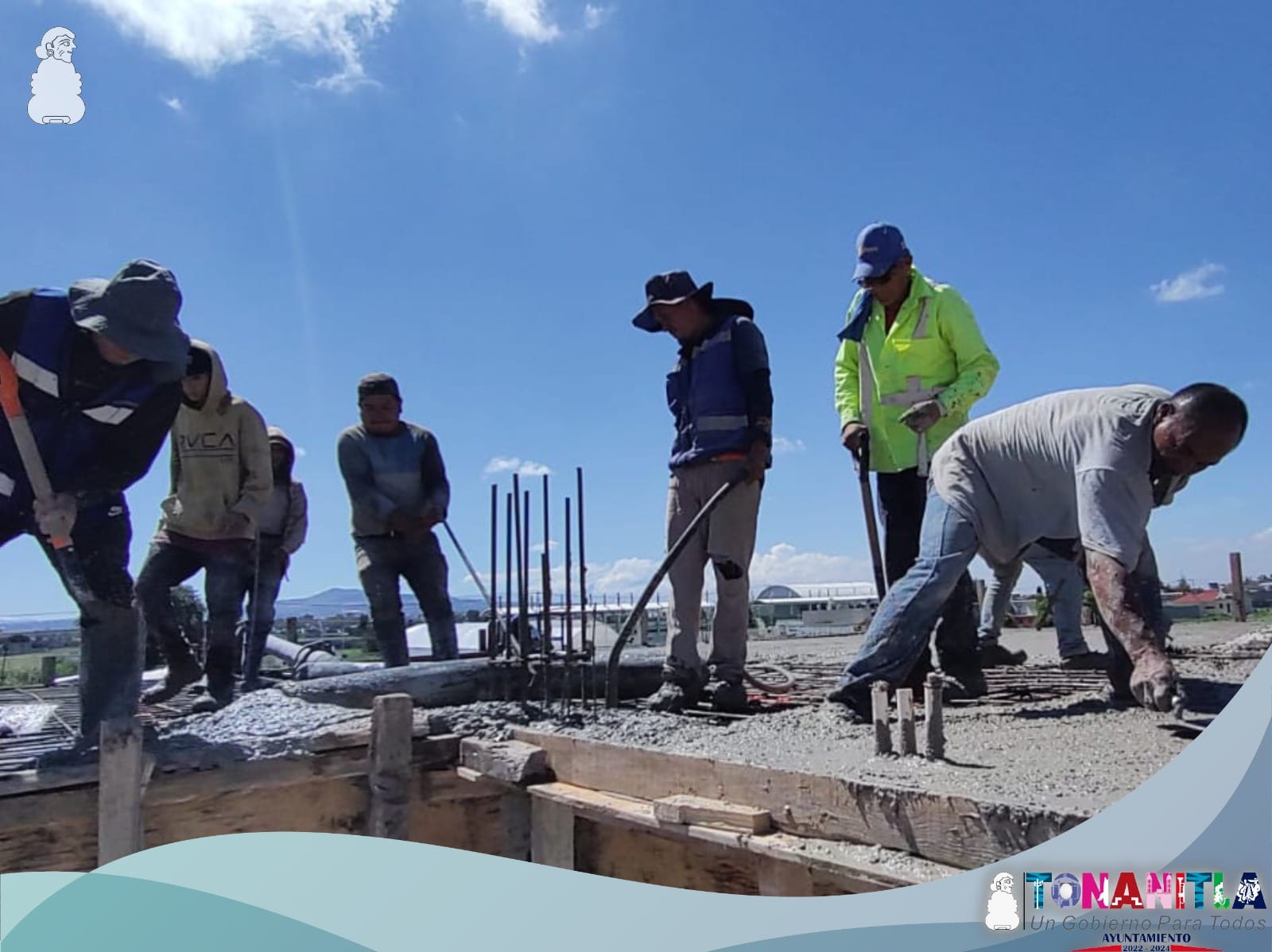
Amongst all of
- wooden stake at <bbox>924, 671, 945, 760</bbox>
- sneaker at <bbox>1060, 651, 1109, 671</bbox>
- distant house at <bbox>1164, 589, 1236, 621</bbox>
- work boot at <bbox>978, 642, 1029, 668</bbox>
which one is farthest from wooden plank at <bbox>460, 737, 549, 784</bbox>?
distant house at <bbox>1164, 589, 1236, 621</bbox>

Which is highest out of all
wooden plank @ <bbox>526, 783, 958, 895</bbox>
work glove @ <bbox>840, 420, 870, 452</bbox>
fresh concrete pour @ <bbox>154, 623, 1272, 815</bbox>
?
work glove @ <bbox>840, 420, 870, 452</bbox>

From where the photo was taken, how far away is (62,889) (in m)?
2.49

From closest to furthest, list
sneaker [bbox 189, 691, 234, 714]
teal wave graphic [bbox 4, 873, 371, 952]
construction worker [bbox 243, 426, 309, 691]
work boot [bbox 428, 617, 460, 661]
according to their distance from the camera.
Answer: teal wave graphic [bbox 4, 873, 371, 952]
sneaker [bbox 189, 691, 234, 714]
construction worker [bbox 243, 426, 309, 691]
work boot [bbox 428, 617, 460, 661]

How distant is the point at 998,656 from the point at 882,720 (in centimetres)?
240

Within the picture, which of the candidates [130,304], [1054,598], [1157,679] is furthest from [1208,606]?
[130,304]

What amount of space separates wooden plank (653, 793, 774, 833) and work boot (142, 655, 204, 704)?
250 centimetres

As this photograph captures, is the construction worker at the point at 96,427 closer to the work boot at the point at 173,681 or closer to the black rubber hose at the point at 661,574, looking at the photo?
the work boot at the point at 173,681

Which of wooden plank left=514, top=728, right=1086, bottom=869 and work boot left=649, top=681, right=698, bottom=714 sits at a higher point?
work boot left=649, top=681, right=698, bottom=714

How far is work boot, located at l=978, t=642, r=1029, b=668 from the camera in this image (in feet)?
14.6

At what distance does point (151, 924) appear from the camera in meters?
2.31

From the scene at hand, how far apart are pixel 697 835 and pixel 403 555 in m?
2.85

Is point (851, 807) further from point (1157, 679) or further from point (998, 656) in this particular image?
point (998, 656)

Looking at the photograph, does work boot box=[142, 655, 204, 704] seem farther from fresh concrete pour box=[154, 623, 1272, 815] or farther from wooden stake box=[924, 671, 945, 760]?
wooden stake box=[924, 671, 945, 760]

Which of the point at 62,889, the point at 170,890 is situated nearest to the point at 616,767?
the point at 170,890
